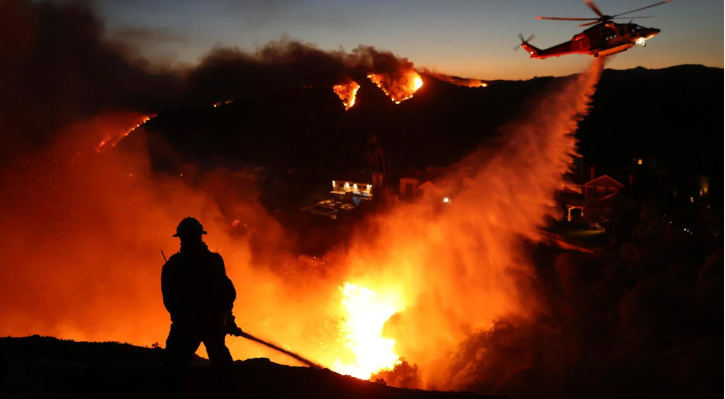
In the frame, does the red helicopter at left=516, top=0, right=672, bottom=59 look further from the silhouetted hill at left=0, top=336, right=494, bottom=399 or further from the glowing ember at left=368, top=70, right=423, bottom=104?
the silhouetted hill at left=0, top=336, right=494, bottom=399

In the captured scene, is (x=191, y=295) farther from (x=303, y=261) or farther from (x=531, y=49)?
(x=303, y=261)

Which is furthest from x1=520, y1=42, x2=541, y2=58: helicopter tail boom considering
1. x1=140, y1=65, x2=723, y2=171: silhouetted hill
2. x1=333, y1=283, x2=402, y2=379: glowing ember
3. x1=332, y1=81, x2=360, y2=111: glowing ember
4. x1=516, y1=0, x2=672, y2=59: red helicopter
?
x1=140, y1=65, x2=723, y2=171: silhouetted hill

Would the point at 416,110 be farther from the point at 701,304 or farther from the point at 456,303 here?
the point at 701,304

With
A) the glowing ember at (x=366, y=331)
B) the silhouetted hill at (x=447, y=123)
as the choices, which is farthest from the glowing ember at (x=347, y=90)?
the silhouetted hill at (x=447, y=123)

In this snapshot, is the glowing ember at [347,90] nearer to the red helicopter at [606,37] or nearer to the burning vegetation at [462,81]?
the burning vegetation at [462,81]

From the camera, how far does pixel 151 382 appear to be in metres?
5.43

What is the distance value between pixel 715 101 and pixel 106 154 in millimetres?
65015

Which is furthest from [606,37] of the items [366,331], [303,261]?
[303,261]

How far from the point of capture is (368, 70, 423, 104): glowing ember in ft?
59.5

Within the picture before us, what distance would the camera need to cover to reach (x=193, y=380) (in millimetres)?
5551

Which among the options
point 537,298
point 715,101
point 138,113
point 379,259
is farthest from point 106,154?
point 715,101

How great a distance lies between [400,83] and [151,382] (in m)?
15.3

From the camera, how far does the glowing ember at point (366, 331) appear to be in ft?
68.8

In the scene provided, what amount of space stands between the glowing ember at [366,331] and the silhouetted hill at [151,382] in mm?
13882
